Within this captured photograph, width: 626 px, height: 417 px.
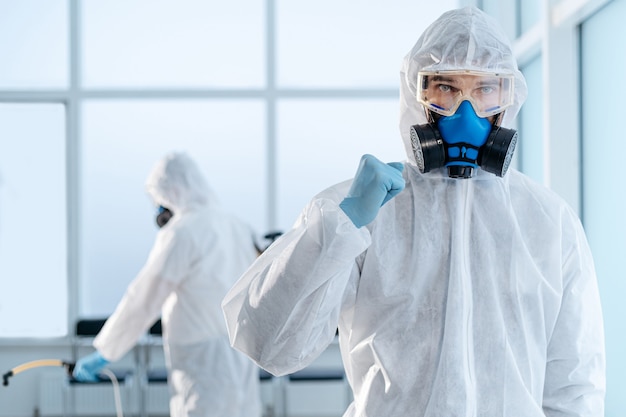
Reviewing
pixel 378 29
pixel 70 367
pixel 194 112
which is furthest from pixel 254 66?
pixel 70 367

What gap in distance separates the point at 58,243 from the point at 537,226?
408 centimetres

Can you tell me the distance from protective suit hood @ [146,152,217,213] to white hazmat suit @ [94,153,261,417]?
0.20m

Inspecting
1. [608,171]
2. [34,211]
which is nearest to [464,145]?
[608,171]

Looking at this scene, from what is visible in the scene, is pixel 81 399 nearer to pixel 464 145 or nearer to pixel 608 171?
pixel 608 171

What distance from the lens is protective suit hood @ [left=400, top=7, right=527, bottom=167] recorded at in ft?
4.52

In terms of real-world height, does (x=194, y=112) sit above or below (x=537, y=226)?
above

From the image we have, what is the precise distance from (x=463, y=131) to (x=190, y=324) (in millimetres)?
1977

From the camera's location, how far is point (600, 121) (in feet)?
7.65

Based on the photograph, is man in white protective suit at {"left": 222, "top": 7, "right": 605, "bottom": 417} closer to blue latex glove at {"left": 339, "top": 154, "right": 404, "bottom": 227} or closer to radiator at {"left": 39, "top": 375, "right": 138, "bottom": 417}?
blue latex glove at {"left": 339, "top": 154, "right": 404, "bottom": 227}

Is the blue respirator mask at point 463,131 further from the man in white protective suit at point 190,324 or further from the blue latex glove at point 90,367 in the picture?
the blue latex glove at point 90,367

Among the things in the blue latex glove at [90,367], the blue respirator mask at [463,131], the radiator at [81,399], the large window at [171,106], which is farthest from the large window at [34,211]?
the blue respirator mask at [463,131]

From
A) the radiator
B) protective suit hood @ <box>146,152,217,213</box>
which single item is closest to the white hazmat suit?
protective suit hood @ <box>146,152,217,213</box>

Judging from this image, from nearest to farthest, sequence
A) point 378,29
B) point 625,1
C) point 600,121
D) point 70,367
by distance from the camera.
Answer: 1. point 625,1
2. point 600,121
3. point 70,367
4. point 378,29

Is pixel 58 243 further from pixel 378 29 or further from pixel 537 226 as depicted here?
pixel 537 226
